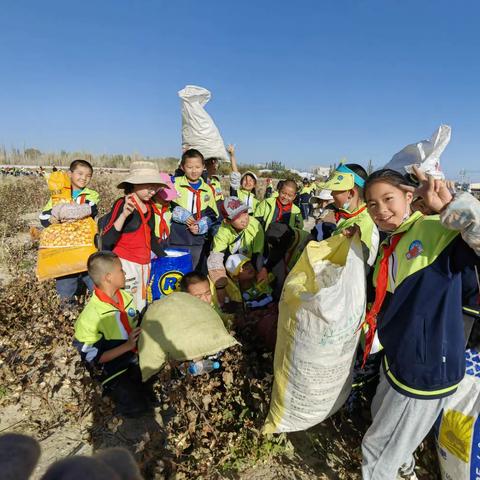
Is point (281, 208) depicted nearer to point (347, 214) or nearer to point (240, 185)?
point (240, 185)

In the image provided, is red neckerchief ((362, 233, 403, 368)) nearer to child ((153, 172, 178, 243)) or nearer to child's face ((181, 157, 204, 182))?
child ((153, 172, 178, 243))

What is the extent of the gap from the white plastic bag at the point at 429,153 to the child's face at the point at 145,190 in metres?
1.96

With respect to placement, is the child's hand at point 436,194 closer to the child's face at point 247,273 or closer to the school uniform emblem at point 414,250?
the school uniform emblem at point 414,250

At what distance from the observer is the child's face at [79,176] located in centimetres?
389

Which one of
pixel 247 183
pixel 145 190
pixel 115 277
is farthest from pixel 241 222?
pixel 247 183

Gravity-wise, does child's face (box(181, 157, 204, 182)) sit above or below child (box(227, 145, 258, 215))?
above

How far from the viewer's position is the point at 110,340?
248cm

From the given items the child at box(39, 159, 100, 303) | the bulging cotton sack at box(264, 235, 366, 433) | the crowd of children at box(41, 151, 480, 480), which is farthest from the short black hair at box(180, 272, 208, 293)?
the child at box(39, 159, 100, 303)

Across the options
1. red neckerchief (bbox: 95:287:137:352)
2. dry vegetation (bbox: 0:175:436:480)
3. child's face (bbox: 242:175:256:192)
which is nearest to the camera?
dry vegetation (bbox: 0:175:436:480)

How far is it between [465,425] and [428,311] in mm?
725

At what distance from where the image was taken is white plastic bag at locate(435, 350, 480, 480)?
5.68ft

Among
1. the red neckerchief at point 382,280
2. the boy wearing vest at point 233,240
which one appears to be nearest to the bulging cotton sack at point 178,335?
the red neckerchief at point 382,280

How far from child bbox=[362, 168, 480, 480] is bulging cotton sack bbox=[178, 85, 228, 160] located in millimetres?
3138

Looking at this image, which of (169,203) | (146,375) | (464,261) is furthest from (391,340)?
(169,203)
